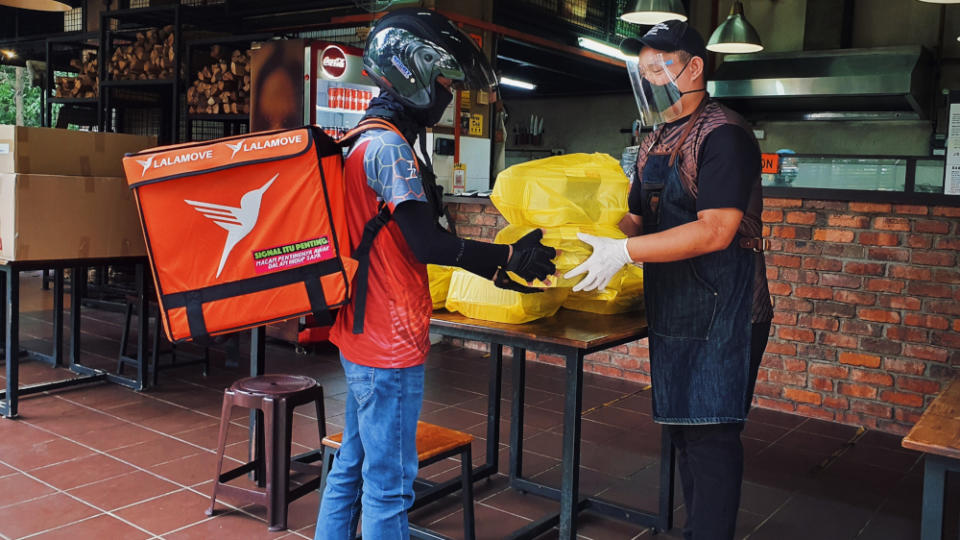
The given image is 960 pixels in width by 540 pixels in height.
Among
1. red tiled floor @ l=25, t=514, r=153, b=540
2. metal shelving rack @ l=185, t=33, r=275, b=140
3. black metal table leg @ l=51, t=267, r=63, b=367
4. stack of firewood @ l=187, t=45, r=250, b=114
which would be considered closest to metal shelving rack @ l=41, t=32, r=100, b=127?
metal shelving rack @ l=185, t=33, r=275, b=140

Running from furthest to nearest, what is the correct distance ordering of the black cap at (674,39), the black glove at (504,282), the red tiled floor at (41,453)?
the red tiled floor at (41,453) < the black cap at (674,39) < the black glove at (504,282)

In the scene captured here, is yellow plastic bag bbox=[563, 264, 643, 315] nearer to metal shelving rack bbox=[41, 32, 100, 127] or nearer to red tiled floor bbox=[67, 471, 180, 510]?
red tiled floor bbox=[67, 471, 180, 510]

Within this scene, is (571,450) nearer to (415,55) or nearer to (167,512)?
(415,55)

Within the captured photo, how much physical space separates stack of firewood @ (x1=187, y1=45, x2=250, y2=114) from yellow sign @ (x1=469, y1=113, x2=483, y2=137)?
1.86 m

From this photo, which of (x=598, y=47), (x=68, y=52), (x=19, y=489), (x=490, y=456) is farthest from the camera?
(x=68, y=52)

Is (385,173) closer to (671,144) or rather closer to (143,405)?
(671,144)

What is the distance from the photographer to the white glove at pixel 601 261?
2.25 m

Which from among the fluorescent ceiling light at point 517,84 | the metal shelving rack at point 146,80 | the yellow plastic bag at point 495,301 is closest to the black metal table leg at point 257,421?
the yellow plastic bag at point 495,301

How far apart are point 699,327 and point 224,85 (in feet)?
17.9

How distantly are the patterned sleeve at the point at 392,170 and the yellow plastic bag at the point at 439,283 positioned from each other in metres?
0.90

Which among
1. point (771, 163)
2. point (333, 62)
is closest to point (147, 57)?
point (333, 62)

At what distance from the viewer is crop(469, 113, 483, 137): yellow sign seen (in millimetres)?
6969

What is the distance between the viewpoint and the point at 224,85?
6.70 m

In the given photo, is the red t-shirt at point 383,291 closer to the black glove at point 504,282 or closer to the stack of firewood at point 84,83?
the black glove at point 504,282
